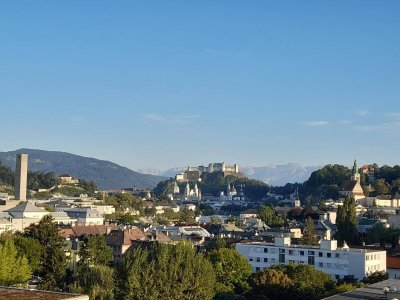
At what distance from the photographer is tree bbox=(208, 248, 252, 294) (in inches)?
1666

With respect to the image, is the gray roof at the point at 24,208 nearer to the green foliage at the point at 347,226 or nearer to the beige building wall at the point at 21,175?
the beige building wall at the point at 21,175

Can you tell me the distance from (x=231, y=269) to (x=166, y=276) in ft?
34.6

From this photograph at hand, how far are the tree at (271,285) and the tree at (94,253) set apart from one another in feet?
36.1

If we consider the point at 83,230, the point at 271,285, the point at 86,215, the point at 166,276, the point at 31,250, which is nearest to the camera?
the point at 166,276

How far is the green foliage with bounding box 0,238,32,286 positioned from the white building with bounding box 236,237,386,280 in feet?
67.6

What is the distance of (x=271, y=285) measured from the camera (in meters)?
38.4

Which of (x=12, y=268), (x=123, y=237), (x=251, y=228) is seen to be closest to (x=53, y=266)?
(x=12, y=268)

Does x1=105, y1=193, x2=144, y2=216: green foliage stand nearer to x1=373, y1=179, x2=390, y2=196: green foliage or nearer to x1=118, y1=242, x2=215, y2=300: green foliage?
x1=373, y1=179, x2=390, y2=196: green foliage

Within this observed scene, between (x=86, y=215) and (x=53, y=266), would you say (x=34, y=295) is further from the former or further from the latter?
(x=86, y=215)

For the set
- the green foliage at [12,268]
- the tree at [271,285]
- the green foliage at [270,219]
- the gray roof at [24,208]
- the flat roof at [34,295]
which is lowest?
the tree at [271,285]

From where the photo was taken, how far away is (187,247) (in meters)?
36.3

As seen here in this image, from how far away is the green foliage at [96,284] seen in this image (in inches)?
1260

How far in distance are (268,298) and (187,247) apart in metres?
5.36

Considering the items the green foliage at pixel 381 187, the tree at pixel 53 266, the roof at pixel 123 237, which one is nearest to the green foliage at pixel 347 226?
the roof at pixel 123 237
